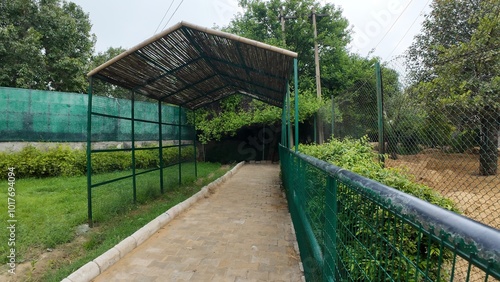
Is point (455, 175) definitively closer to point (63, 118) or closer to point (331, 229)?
point (331, 229)

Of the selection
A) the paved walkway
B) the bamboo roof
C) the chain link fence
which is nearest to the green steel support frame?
the bamboo roof

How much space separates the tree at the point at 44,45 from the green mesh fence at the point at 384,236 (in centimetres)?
1510

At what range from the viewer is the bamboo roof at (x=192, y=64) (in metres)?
4.04

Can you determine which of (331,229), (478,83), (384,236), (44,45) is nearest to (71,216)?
(331,229)

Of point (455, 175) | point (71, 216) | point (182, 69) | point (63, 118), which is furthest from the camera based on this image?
point (63, 118)

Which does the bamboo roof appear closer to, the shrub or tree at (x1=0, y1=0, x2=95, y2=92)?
the shrub

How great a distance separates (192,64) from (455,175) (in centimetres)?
475

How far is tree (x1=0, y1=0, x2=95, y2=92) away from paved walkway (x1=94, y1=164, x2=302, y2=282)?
12.2m

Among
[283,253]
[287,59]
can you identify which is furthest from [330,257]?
[287,59]

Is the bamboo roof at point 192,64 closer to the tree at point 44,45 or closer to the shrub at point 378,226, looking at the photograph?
the shrub at point 378,226

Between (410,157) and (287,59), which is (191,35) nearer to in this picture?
(287,59)

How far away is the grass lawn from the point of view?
10.1 ft

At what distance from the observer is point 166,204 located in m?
5.48

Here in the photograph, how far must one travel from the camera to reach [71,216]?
4.59m
